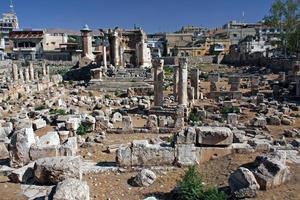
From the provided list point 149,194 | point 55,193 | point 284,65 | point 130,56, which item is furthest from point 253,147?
point 130,56

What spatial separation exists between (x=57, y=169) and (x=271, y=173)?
4.95 metres

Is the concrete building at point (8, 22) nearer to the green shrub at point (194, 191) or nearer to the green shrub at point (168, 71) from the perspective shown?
the green shrub at point (168, 71)

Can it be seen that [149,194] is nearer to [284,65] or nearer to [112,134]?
[112,134]

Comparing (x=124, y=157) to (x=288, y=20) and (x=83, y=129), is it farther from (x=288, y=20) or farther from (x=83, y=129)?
(x=288, y=20)

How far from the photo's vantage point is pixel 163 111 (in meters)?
20.5

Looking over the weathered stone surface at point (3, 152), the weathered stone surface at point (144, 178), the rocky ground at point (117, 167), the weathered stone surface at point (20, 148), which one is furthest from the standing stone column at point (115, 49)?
the weathered stone surface at point (144, 178)

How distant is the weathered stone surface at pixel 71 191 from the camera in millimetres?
6621

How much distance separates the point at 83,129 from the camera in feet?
51.8

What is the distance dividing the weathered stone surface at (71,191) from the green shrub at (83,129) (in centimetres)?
862

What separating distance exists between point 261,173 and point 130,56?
160 feet

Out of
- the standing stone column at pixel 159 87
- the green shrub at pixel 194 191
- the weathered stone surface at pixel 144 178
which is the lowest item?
the weathered stone surface at pixel 144 178

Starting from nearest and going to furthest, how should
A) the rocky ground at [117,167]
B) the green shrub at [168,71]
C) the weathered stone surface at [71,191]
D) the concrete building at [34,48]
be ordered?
the weathered stone surface at [71,191]
the rocky ground at [117,167]
the green shrub at [168,71]
the concrete building at [34,48]

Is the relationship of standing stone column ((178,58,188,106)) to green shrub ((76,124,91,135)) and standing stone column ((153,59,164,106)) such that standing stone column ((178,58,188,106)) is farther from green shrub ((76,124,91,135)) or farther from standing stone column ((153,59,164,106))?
green shrub ((76,124,91,135))

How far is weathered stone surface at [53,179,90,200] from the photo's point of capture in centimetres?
662
